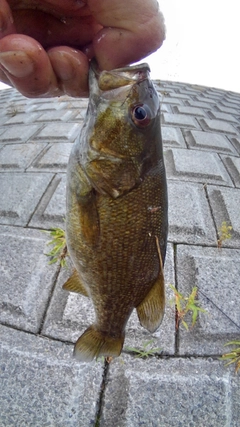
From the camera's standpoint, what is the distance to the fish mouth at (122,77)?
1228 millimetres

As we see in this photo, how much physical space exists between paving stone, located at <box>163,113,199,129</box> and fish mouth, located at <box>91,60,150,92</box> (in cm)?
331

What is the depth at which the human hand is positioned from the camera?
4.39 feet

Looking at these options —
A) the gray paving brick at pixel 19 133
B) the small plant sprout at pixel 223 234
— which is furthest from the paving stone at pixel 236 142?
the gray paving brick at pixel 19 133

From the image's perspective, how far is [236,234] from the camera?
8.64 ft

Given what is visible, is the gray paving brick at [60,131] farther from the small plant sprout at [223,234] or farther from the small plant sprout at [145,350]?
the small plant sprout at [145,350]

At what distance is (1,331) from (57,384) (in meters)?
0.47

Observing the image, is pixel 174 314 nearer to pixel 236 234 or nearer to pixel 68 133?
pixel 236 234

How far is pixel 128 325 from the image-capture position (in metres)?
1.95

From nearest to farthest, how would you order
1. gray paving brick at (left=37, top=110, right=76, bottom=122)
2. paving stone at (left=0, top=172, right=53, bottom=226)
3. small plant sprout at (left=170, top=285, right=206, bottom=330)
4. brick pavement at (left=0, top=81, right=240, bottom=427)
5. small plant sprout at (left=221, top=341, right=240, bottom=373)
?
brick pavement at (left=0, top=81, right=240, bottom=427), small plant sprout at (left=221, top=341, right=240, bottom=373), small plant sprout at (left=170, top=285, right=206, bottom=330), paving stone at (left=0, top=172, right=53, bottom=226), gray paving brick at (left=37, top=110, right=76, bottom=122)

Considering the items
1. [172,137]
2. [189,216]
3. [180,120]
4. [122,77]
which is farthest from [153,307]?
[180,120]

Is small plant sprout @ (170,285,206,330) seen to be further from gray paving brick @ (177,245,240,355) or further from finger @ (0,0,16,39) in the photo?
finger @ (0,0,16,39)

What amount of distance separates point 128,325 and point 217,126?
139 inches

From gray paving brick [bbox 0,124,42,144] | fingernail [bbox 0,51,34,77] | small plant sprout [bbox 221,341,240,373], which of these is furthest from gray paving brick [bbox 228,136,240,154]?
fingernail [bbox 0,51,34,77]

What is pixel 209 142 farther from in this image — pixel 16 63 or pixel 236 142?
pixel 16 63
